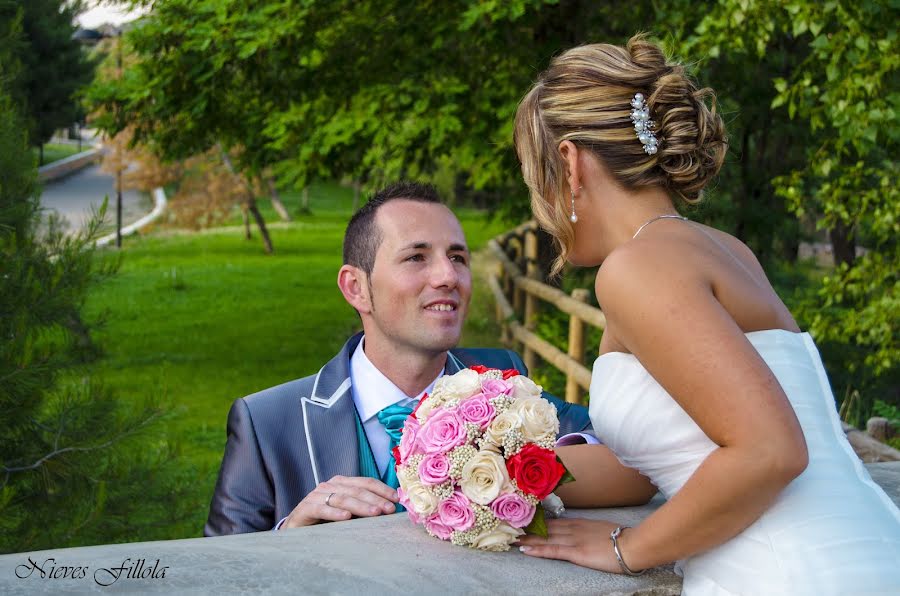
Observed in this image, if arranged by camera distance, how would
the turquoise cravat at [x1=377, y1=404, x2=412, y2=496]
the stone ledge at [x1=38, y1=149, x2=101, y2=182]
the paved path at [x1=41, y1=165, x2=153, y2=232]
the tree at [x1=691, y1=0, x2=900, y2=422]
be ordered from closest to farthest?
the turquoise cravat at [x1=377, y1=404, x2=412, y2=496]
the tree at [x1=691, y1=0, x2=900, y2=422]
the paved path at [x1=41, y1=165, x2=153, y2=232]
the stone ledge at [x1=38, y1=149, x2=101, y2=182]

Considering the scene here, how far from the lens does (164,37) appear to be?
10.9 meters

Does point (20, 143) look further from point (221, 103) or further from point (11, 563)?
point (221, 103)

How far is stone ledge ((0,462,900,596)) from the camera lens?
69.2 inches

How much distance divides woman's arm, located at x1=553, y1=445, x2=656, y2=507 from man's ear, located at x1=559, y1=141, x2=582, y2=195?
0.69 meters

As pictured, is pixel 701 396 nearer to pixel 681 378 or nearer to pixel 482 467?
pixel 681 378

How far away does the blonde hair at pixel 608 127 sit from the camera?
2289 mm

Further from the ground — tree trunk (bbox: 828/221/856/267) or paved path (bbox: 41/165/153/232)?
tree trunk (bbox: 828/221/856/267)

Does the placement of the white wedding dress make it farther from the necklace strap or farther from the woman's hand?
the necklace strap

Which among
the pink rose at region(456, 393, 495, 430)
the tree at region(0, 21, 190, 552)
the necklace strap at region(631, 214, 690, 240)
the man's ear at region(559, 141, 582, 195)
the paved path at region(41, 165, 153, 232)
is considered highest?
the man's ear at region(559, 141, 582, 195)

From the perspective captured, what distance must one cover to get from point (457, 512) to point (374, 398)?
1322mm

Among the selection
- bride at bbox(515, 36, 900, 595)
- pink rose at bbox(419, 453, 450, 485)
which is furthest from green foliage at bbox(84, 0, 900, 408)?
pink rose at bbox(419, 453, 450, 485)

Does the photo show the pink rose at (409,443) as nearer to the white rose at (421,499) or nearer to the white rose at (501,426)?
the white rose at (421,499)

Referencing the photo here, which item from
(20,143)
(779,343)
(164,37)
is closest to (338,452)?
(779,343)

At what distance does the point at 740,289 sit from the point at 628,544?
590mm
